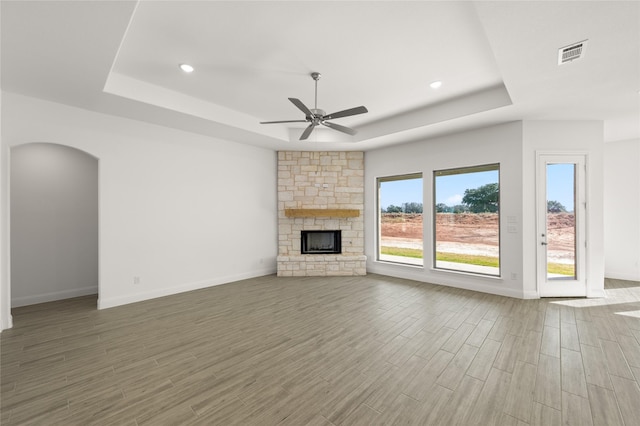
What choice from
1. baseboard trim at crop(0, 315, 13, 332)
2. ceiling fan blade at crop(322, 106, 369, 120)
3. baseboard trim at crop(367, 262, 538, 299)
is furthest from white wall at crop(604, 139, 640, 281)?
baseboard trim at crop(0, 315, 13, 332)

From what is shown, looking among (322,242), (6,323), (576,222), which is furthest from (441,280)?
(6,323)

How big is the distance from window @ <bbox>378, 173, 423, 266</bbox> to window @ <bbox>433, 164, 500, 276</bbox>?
1.36 feet

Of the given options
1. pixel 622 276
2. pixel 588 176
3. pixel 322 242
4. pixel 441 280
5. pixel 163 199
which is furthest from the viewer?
pixel 322 242

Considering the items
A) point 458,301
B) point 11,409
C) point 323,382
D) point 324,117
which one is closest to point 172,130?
point 324,117

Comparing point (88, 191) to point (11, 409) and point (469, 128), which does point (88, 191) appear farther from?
point (469, 128)

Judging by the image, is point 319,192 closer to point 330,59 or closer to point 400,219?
point 400,219

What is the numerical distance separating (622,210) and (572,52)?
202 inches

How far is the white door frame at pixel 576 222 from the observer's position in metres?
4.45

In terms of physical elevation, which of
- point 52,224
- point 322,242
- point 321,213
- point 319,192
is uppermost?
point 319,192

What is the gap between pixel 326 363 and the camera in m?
2.52

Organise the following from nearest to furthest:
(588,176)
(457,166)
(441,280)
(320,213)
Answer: (588,176) → (457,166) → (441,280) → (320,213)

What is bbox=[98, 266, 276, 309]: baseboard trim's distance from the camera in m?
4.12

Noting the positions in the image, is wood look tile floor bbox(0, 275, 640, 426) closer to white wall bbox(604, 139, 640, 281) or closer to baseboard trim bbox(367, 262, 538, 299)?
baseboard trim bbox(367, 262, 538, 299)

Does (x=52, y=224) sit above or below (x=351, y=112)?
below
